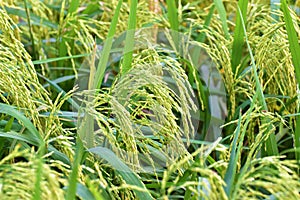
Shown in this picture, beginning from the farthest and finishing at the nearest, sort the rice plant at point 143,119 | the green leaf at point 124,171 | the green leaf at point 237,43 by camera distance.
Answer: the green leaf at point 237,43
the green leaf at point 124,171
the rice plant at point 143,119

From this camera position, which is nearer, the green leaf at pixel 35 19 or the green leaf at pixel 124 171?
the green leaf at pixel 124 171

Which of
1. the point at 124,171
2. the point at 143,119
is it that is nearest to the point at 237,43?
the point at 143,119

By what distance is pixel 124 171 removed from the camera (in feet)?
3.16

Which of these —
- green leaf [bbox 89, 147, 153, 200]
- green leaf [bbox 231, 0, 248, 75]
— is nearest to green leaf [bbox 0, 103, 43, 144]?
green leaf [bbox 89, 147, 153, 200]

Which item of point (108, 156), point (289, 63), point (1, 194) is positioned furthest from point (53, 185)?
point (289, 63)

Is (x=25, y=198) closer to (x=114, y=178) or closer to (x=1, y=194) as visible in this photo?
(x=1, y=194)

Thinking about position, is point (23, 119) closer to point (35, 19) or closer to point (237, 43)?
point (237, 43)

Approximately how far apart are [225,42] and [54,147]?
1.69 feet

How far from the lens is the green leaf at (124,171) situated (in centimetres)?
95

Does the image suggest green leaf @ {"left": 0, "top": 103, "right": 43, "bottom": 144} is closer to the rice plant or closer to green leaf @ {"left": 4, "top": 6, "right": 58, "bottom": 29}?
the rice plant

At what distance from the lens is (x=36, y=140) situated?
3.50 feet

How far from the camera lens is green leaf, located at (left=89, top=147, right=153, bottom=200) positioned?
949 millimetres

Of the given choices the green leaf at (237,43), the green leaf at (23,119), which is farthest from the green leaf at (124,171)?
the green leaf at (237,43)

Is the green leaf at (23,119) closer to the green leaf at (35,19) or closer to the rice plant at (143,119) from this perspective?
the rice plant at (143,119)
